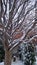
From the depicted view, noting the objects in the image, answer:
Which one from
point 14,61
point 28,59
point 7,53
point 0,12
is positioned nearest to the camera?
point 0,12

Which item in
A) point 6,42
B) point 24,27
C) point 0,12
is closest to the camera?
point 0,12

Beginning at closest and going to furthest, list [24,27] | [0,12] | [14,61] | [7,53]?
[0,12] < [7,53] < [24,27] < [14,61]

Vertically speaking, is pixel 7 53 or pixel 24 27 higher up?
pixel 24 27

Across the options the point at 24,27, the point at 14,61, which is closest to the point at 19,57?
the point at 14,61

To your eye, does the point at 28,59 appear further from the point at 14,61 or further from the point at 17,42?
the point at 17,42

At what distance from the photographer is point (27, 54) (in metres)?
8.05

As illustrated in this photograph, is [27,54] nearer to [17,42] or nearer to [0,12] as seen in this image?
[17,42]

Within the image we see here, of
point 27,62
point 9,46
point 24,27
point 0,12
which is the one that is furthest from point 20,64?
point 0,12

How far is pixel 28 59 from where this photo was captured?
8039 mm

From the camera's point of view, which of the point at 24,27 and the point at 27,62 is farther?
the point at 27,62

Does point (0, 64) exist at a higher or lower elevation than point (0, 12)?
lower

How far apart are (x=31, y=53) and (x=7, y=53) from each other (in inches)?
126

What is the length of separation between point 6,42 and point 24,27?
122 cm

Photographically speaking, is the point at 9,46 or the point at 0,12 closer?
the point at 0,12
